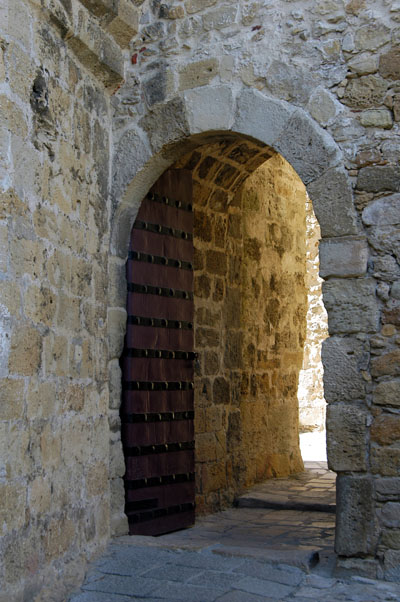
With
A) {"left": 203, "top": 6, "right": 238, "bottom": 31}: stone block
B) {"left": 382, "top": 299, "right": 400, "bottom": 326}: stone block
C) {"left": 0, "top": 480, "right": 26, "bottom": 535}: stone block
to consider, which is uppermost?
{"left": 203, "top": 6, "right": 238, "bottom": 31}: stone block

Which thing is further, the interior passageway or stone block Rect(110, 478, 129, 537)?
the interior passageway

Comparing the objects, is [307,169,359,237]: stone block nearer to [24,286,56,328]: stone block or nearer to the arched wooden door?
the arched wooden door

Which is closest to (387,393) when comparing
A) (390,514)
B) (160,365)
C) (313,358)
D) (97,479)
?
(390,514)

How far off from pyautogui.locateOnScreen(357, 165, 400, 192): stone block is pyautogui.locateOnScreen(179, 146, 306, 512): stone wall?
1.27m

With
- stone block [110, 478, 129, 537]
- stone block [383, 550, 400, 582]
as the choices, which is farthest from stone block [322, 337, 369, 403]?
stone block [110, 478, 129, 537]

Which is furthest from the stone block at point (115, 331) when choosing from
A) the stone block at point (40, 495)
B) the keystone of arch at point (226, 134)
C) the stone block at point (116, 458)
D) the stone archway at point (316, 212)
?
the stone block at point (40, 495)

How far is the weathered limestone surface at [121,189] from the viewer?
10.1ft

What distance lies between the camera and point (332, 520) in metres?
4.66

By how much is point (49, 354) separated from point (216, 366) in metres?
2.13

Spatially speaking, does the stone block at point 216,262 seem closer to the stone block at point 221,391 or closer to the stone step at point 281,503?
the stone block at point 221,391

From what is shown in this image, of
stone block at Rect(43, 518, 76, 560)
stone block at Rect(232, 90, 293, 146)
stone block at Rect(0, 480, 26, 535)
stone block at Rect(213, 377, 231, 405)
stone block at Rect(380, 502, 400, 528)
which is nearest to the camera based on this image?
stone block at Rect(0, 480, 26, 535)

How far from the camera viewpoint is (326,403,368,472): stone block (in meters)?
3.41

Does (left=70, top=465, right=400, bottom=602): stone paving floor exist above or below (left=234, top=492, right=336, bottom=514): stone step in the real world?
below

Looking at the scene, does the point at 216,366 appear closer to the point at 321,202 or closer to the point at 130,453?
the point at 130,453
